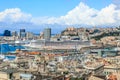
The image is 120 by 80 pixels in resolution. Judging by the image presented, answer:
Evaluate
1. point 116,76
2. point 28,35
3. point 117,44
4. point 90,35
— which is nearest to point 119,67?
point 116,76

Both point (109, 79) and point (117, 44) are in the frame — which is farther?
point (117, 44)

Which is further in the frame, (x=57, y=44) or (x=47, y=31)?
(x=47, y=31)

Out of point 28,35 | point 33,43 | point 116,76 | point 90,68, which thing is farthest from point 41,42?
point 116,76

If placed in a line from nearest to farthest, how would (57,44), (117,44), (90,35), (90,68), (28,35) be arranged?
1. (90,68)
2. (117,44)
3. (57,44)
4. (90,35)
5. (28,35)

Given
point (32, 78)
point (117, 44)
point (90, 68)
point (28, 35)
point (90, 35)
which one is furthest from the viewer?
point (28, 35)

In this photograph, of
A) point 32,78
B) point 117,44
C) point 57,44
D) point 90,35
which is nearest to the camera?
point 32,78

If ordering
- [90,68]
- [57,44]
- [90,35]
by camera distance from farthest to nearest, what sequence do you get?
[90,35]
[57,44]
[90,68]

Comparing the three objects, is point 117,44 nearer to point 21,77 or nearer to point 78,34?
point 78,34

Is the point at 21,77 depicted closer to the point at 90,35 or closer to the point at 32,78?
the point at 32,78
